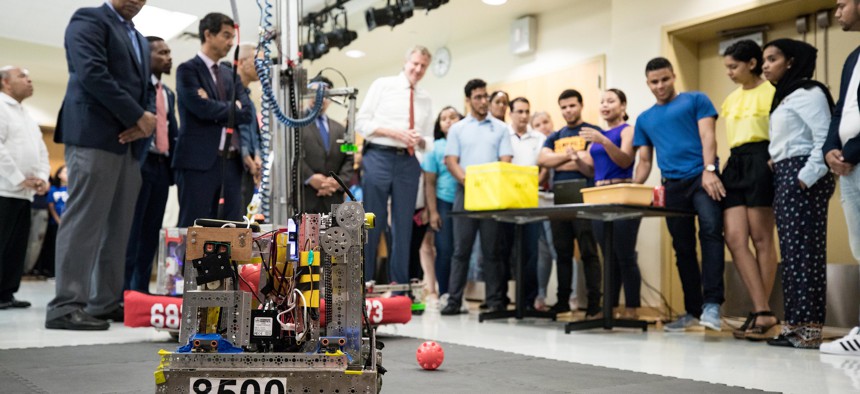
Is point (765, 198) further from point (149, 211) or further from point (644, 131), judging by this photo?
point (149, 211)

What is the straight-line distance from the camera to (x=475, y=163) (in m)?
4.96

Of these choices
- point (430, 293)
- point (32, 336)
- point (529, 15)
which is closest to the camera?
point (32, 336)

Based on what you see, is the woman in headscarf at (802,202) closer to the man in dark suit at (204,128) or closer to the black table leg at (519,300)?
the black table leg at (519,300)

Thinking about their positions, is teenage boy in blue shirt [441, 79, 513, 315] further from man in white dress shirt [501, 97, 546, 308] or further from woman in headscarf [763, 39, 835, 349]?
woman in headscarf [763, 39, 835, 349]

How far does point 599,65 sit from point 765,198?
3102 mm

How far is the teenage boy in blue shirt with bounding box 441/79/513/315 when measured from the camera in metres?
4.95

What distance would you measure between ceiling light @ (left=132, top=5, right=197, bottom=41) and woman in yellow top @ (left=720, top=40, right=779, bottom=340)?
9.69ft

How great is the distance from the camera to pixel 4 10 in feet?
14.3

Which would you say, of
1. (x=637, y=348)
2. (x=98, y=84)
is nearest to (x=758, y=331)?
(x=637, y=348)

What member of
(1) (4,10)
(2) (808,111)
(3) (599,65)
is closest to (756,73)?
(2) (808,111)

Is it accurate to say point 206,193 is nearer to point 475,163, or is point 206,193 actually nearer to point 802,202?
point 475,163

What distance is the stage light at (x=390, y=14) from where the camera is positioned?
6625 mm

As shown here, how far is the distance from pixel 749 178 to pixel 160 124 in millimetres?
3235

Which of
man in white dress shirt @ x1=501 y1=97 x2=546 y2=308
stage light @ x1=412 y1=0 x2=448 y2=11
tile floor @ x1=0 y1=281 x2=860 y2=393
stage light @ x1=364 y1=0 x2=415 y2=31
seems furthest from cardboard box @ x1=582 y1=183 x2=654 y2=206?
stage light @ x1=364 y1=0 x2=415 y2=31
